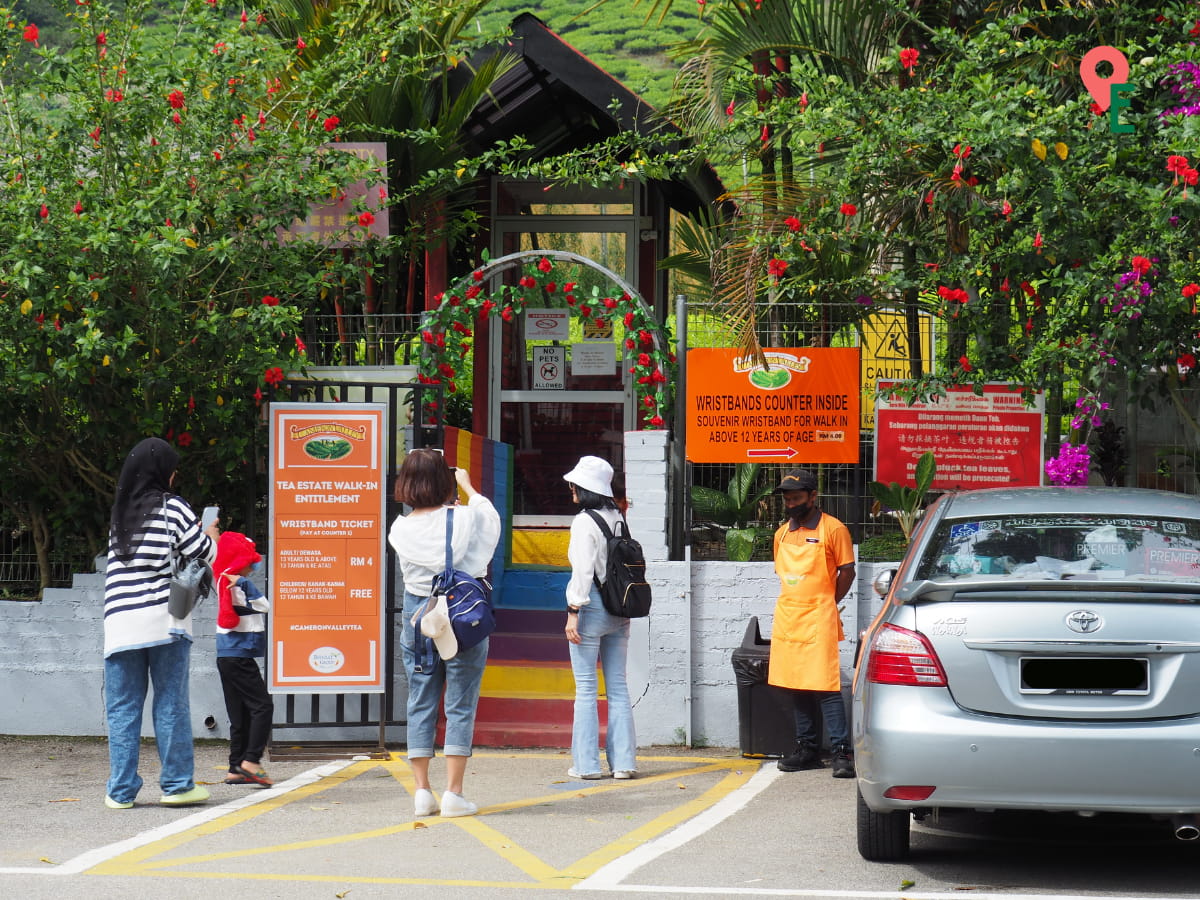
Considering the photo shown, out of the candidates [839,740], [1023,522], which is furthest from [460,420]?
[1023,522]

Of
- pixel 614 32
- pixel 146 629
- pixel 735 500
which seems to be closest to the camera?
pixel 146 629

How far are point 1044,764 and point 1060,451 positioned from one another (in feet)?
14.3

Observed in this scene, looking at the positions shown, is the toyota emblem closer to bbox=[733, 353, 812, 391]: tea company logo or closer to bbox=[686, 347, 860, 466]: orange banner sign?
bbox=[686, 347, 860, 466]: orange banner sign

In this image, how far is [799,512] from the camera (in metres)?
8.18

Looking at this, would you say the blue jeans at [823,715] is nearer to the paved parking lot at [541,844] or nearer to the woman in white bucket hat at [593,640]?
the paved parking lot at [541,844]

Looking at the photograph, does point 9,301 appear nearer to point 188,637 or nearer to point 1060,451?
point 188,637

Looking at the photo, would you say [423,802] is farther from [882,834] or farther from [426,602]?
[882,834]

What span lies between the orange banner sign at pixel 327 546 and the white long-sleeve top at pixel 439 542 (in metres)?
1.87

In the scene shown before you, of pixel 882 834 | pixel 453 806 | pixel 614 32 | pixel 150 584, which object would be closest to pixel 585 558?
pixel 453 806

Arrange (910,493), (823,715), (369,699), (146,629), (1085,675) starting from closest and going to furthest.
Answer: (1085,675) < (146,629) < (823,715) < (369,699) < (910,493)

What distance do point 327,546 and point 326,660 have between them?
0.67 m

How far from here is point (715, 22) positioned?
10.7 metres

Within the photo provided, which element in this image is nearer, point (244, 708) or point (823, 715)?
point (244, 708)

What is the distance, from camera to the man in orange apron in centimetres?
807
